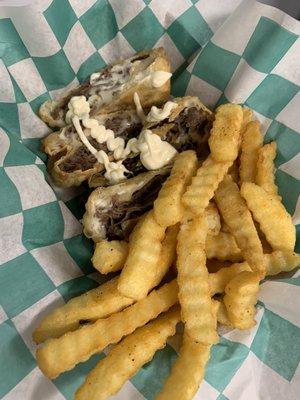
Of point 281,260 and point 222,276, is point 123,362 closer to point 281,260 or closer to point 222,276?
point 222,276

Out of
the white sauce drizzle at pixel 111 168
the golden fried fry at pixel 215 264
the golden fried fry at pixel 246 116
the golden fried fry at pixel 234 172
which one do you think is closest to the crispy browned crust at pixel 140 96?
the white sauce drizzle at pixel 111 168

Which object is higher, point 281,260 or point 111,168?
point 111,168

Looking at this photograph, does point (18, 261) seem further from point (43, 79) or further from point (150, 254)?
point (43, 79)

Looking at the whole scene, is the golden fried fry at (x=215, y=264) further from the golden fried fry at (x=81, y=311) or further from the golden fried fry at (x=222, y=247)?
the golden fried fry at (x=81, y=311)

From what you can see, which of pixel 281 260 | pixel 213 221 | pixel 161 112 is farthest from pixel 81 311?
pixel 161 112

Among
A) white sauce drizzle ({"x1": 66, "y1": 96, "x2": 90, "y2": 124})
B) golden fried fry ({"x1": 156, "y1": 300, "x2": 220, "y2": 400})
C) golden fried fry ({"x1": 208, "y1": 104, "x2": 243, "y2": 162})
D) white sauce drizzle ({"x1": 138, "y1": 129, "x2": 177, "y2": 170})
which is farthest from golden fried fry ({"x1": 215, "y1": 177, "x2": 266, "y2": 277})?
white sauce drizzle ({"x1": 66, "y1": 96, "x2": 90, "y2": 124})

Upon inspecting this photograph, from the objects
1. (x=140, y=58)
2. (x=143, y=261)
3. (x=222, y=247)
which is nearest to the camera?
(x=143, y=261)
